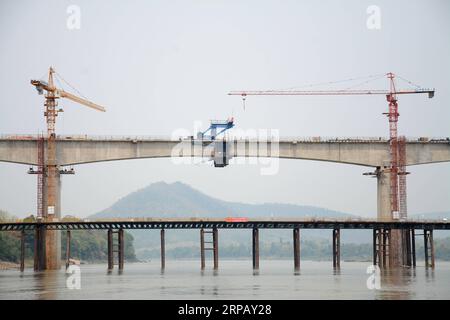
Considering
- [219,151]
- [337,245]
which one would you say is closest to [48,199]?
[219,151]

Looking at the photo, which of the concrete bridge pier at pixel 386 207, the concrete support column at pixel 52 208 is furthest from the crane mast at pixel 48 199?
the concrete bridge pier at pixel 386 207

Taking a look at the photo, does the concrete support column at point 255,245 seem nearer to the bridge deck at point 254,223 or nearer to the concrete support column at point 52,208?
the bridge deck at point 254,223

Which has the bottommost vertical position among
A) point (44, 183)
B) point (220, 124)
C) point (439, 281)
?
point (439, 281)

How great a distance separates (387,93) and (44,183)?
62692 millimetres

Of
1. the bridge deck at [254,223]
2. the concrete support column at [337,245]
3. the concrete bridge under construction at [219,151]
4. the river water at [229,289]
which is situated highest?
the concrete bridge under construction at [219,151]

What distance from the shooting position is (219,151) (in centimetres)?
12962

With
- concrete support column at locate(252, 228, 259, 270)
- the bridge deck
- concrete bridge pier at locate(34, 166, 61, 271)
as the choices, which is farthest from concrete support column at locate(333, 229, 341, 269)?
concrete bridge pier at locate(34, 166, 61, 271)

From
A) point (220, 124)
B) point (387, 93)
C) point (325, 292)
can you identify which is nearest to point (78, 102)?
point (220, 124)

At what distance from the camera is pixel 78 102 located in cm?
16500

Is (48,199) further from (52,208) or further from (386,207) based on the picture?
(386,207)

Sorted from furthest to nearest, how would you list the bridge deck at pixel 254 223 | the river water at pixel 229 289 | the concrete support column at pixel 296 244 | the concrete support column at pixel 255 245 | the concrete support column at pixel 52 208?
the concrete support column at pixel 296 244
the concrete support column at pixel 255 245
the concrete support column at pixel 52 208
the bridge deck at pixel 254 223
the river water at pixel 229 289

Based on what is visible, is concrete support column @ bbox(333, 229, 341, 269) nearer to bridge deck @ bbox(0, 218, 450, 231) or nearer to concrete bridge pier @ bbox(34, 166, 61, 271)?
bridge deck @ bbox(0, 218, 450, 231)

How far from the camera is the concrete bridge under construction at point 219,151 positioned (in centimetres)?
12950
